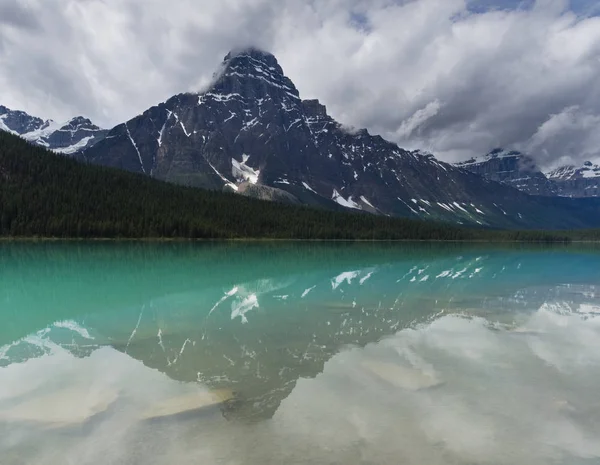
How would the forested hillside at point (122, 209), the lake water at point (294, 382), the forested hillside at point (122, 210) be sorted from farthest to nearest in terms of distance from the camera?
1. the forested hillside at point (122, 209)
2. the forested hillside at point (122, 210)
3. the lake water at point (294, 382)

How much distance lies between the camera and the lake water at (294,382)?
8.96 meters

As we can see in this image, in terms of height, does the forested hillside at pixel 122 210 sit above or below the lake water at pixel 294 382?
above

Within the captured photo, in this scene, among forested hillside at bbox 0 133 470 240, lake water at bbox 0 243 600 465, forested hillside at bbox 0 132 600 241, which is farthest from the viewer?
forested hillside at bbox 0 133 470 240

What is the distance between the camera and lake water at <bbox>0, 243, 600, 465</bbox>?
8.96 m

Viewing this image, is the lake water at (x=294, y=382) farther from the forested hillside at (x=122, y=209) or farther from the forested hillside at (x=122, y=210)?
the forested hillside at (x=122, y=209)

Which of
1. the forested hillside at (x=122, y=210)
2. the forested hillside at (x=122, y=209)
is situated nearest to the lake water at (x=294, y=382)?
the forested hillside at (x=122, y=210)

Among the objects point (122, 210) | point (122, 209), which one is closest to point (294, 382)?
point (122, 210)

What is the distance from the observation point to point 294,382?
42.3ft

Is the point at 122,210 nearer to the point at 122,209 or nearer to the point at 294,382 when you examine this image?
the point at 122,209

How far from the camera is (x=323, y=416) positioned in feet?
34.6

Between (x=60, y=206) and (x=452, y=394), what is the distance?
13168 cm

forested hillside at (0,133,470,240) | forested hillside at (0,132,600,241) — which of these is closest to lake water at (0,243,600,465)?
forested hillside at (0,132,600,241)

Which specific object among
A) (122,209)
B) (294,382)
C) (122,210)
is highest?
(122,209)

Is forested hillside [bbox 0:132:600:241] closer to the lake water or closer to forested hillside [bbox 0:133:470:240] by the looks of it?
forested hillside [bbox 0:133:470:240]
